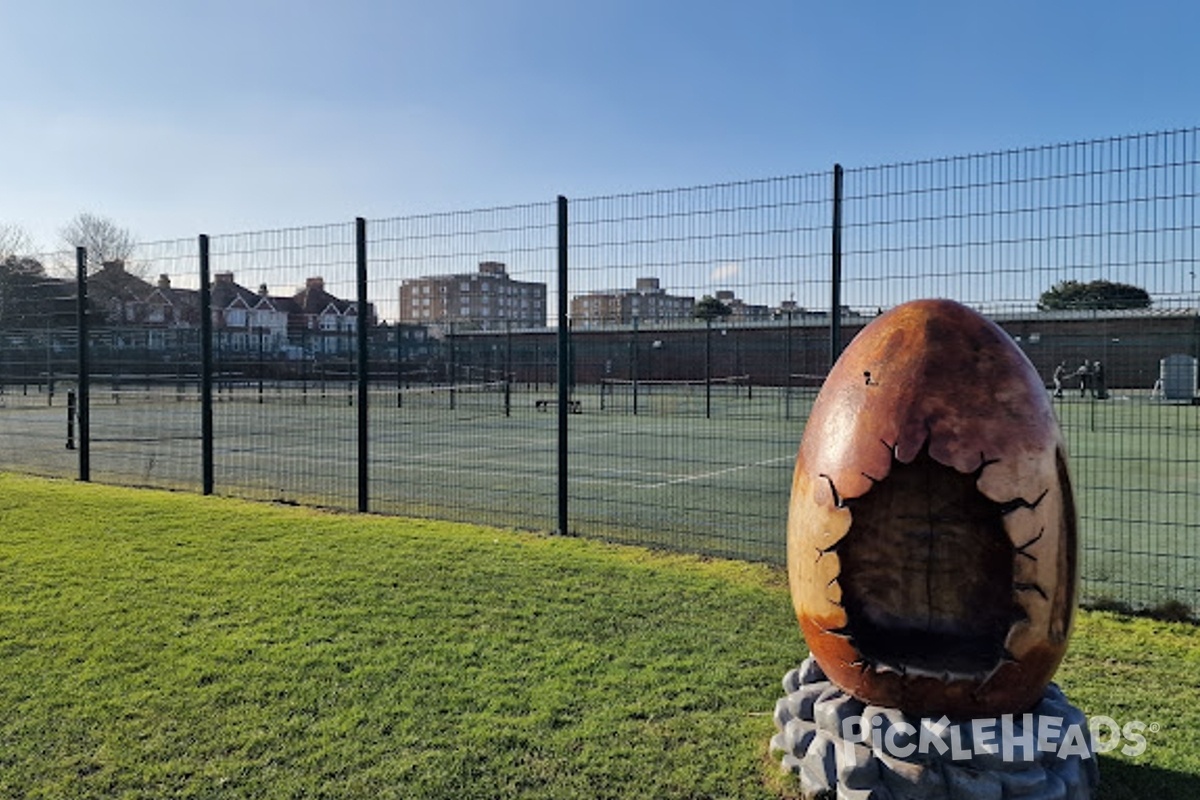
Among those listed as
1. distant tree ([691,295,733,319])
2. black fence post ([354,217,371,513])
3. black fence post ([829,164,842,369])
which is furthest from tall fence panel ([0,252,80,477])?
black fence post ([829,164,842,369])

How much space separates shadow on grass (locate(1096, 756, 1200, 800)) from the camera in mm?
3092

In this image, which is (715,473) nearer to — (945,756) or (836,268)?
(836,268)

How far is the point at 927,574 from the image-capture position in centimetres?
299

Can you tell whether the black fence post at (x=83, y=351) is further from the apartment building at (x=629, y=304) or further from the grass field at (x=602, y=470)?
the apartment building at (x=629, y=304)

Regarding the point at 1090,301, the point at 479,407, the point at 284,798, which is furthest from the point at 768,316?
the point at 479,407

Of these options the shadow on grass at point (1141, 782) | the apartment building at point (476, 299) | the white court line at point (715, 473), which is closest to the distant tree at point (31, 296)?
the apartment building at point (476, 299)

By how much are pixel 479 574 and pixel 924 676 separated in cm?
375

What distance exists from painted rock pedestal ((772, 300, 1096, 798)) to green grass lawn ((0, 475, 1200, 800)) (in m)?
0.47

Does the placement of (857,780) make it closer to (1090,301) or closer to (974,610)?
(974,610)

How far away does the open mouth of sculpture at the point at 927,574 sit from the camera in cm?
295

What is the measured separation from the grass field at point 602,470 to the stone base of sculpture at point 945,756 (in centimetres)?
166

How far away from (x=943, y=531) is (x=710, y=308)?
5.09m

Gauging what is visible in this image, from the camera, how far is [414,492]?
10906 millimetres

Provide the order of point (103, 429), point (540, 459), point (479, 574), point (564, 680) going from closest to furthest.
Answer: point (564, 680), point (479, 574), point (540, 459), point (103, 429)
